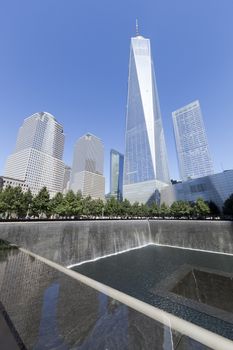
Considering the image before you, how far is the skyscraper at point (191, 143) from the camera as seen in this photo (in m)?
140

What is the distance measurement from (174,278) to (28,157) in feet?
458

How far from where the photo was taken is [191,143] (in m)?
150

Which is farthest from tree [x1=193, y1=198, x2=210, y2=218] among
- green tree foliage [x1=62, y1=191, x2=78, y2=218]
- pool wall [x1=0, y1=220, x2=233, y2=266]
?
green tree foliage [x1=62, y1=191, x2=78, y2=218]

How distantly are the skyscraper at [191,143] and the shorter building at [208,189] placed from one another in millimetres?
55347

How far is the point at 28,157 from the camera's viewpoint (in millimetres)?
134750

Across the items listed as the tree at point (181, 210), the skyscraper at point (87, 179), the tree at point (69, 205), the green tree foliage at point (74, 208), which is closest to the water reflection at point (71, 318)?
the green tree foliage at point (74, 208)

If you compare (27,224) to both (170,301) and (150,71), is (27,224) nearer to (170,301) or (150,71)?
(170,301)

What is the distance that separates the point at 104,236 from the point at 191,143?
464 ft

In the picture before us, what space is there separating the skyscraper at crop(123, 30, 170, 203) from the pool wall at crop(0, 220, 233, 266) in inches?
2892

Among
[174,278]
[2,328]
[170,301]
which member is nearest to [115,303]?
[2,328]

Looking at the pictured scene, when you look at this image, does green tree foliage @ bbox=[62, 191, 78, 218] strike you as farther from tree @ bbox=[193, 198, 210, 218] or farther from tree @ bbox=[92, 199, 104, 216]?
tree @ bbox=[193, 198, 210, 218]

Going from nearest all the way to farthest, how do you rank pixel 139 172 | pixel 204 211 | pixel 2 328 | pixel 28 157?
1. pixel 2 328
2. pixel 204 211
3. pixel 139 172
4. pixel 28 157

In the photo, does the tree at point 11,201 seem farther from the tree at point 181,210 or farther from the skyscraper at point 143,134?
the skyscraper at point 143,134

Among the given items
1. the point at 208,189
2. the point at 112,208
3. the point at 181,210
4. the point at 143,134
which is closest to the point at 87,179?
the point at 143,134
